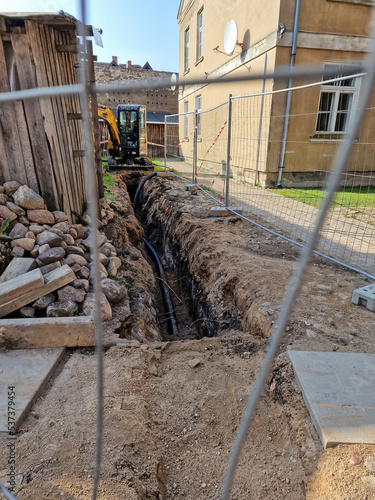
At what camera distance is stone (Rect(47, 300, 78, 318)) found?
2.84m

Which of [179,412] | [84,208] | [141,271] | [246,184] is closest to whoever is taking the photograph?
[179,412]

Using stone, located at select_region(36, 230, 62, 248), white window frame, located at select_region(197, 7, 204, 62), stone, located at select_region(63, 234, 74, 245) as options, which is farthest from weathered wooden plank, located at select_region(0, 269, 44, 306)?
white window frame, located at select_region(197, 7, 204, 62)

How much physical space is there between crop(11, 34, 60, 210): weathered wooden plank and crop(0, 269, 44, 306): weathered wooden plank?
149 cm

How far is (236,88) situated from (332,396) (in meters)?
10.0

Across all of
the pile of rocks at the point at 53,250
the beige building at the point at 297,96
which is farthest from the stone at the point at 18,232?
the beige building at the point at 297,96

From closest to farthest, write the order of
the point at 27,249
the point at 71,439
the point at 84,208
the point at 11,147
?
the point at 71,439 < the point at 27,249 < the point at 11,147 < the point at 84,208

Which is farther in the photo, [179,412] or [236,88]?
[236,88]

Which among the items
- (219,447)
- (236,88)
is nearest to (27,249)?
(219,447)

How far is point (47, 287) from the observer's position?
9.73 feet

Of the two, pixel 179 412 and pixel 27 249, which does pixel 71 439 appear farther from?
pixel 27 249

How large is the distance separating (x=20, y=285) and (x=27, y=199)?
1379 millimetres

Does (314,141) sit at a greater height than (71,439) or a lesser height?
greater

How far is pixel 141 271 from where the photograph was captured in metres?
4.81

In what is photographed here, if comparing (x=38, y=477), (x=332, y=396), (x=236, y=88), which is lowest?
(x=38, y=477)
